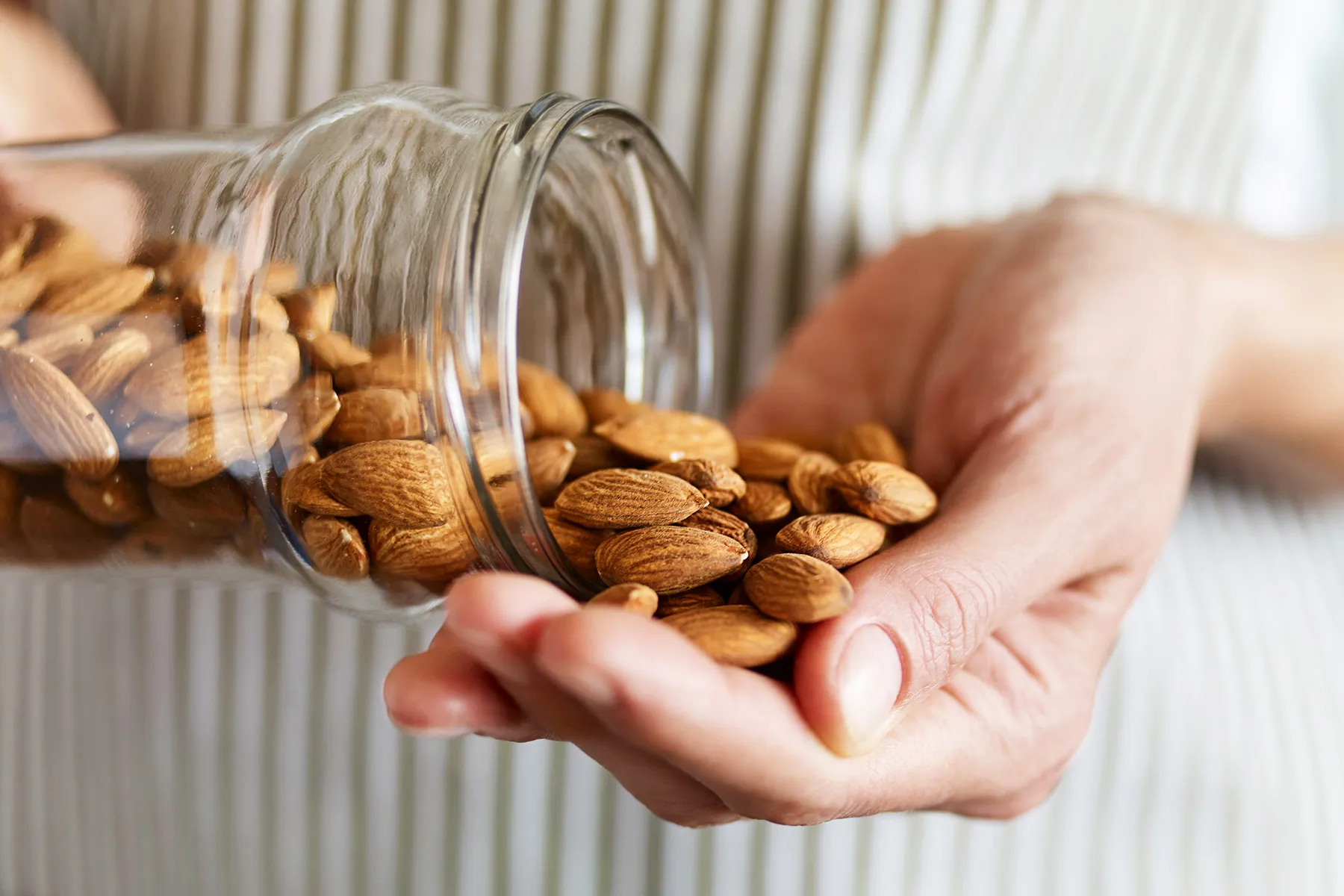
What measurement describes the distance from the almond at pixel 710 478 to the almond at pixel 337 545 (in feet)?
0.38

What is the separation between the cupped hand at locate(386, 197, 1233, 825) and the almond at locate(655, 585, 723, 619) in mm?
50

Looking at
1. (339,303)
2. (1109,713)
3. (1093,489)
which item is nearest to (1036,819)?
(1109,713)

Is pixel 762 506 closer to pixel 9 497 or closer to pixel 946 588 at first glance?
pixel 946 588

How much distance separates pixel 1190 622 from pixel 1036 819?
0.56 ft

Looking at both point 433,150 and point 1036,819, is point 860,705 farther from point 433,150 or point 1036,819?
point 1036,819


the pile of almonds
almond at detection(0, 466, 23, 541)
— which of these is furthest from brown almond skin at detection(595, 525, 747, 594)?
almond at detection(0, 466, 23, 541)

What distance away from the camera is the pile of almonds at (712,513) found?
1.06 feet

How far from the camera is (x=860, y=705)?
0.30 metres

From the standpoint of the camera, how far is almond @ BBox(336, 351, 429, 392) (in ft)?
1.23

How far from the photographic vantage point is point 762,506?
0.41 metres

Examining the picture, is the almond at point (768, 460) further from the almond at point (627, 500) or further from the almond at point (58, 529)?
the almond at point (58, 529)

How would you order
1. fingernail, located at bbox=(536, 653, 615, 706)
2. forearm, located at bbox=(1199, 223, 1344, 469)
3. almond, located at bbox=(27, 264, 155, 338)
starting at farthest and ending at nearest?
forearm, located at bbox=(1199, 223, 1344, 469) < almond, located at bbox=(27, 264, 155, 338) < fingernail, located at bbox=(536, 653, 615, 706)

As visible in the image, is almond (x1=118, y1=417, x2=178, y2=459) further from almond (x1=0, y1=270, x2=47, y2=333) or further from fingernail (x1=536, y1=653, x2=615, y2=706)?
fingernail (x1=536, y1=653, x2=615, y2=706)

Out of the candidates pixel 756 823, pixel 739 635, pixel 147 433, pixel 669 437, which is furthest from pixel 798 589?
pixel 756 823
